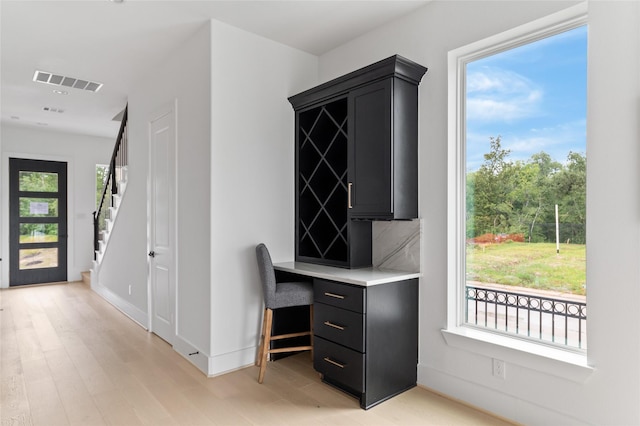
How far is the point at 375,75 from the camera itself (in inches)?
109

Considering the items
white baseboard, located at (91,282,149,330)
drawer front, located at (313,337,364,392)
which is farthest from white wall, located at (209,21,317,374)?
white baseboard, located at (91,282,149,330)

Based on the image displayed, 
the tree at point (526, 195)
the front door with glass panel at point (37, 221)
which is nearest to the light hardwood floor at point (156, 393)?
the tree at point (526, 195)

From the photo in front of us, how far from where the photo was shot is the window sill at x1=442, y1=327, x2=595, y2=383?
6.94 feet

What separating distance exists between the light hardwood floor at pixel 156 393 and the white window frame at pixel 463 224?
45 cm

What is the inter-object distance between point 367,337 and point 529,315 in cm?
102

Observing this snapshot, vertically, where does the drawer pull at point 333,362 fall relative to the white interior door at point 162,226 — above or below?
below

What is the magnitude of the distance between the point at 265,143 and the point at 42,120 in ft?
16.1

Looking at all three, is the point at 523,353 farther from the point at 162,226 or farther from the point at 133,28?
the point at 133,28

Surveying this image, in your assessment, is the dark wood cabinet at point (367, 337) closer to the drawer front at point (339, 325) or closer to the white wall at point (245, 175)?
the drawer front at point (339, 325)

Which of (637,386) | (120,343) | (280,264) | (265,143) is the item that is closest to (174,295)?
(120,343)

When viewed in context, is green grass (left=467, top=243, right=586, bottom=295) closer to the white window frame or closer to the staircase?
the white window frame

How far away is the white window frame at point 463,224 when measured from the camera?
7.24ft

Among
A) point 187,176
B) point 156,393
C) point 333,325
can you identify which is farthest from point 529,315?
point 187,176

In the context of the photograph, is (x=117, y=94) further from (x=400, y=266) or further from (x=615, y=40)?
(x=615, y=40)
